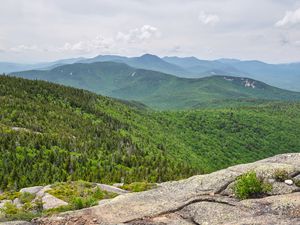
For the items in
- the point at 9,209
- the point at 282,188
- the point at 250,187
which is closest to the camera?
the point at 250,187

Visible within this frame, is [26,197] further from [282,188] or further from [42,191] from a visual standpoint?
[282,188]

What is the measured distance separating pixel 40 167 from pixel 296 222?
2313 inches

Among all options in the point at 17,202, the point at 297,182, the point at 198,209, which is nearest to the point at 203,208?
the point at 198,209

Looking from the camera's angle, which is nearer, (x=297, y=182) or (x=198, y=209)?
(x=198, y=209)

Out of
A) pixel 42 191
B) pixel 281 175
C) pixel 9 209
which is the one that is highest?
pixel 281 175

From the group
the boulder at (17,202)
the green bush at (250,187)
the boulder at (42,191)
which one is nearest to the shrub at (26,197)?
the boulder at (17,202)

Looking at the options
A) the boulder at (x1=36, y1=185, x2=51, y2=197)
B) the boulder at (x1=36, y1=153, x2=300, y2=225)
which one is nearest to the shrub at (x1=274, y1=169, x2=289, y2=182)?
the boulder at (x1=36, y1=153, x2=300, y2=225)

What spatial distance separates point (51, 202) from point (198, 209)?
1775cm

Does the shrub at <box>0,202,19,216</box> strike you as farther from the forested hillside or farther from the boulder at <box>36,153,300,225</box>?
A: the forested hillside

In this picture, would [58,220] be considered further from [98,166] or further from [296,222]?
[98,166]

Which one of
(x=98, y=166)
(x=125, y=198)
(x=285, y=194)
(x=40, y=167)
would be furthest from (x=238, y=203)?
(x=98, y=166)

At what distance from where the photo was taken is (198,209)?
17.6m

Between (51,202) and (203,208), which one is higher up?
(203,208)

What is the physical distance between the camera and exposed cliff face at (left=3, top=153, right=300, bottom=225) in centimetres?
1612
